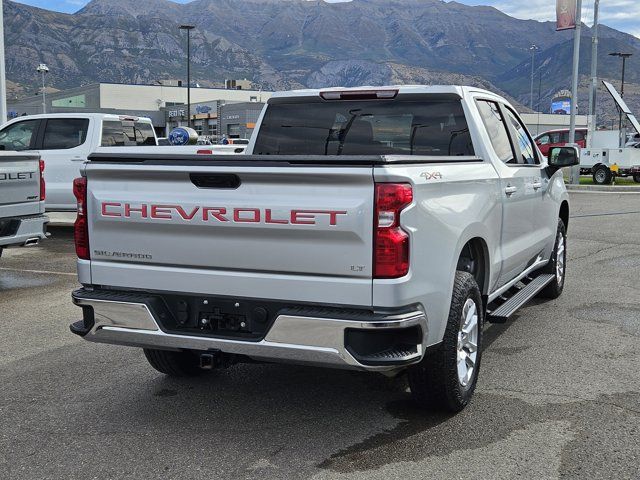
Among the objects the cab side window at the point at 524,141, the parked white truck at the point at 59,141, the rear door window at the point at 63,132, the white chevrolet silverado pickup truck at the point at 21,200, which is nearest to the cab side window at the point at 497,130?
the cab side window at the point at 524,141

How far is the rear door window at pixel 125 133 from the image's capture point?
43.1ft

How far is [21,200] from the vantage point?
8492mm

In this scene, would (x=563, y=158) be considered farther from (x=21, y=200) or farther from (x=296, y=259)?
(x=21, y=200)

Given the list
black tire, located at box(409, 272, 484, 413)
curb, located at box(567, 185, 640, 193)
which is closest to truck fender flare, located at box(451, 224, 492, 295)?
black tire, located at box(409, 272, 484, 413)

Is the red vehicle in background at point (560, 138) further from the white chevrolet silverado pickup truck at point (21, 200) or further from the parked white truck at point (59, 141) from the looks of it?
the white chevrolet silverado pickup truck at point (21, 200)

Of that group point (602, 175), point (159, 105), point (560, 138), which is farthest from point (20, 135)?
point (159, 105)

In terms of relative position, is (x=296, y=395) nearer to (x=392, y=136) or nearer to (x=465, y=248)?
(x=465, y=248)

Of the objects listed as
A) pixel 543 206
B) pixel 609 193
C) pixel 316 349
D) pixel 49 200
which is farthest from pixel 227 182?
pixel 609 193

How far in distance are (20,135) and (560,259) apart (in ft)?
31.8

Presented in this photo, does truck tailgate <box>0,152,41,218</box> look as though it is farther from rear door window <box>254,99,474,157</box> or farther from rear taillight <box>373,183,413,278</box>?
rear taillight <box>373,183,413,278</box>

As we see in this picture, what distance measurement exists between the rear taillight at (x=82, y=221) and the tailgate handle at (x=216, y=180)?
744 millimetres

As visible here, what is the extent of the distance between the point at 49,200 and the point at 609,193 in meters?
17.6

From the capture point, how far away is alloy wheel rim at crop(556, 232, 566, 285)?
759 cm

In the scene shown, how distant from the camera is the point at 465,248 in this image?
4645 mm
